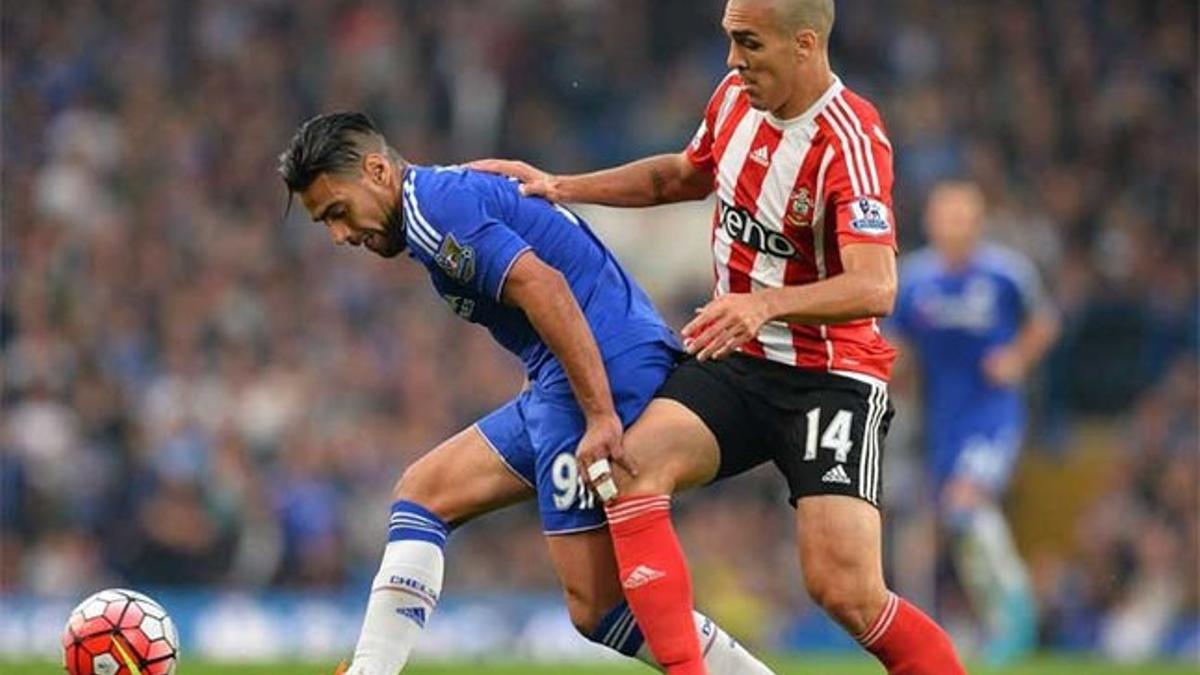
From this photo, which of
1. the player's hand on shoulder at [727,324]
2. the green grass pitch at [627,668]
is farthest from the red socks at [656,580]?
the green grass pitch at [627,668]

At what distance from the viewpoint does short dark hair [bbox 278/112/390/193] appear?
707 cm

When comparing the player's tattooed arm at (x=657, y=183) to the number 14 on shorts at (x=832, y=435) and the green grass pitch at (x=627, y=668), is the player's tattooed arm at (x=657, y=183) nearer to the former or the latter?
Result: the number 14 on shorts at (x=832, y=435)

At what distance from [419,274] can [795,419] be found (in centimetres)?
1063

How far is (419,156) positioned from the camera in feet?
59.7

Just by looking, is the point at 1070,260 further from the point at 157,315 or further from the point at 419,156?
the point at 157,315

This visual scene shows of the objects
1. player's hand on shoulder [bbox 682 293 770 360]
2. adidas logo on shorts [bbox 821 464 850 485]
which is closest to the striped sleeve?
player's hand on shoulder [bbox 682 293 770 360]

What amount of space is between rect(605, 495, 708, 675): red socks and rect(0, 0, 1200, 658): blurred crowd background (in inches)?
332

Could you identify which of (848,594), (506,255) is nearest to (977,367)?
(848,594)

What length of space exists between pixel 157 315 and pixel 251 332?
2.10 ft

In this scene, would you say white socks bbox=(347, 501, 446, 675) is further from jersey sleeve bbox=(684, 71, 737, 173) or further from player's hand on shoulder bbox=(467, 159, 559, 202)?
jersey sleeve bbox=(684, 71, 737, 173)

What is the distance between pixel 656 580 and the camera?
22.6 ft

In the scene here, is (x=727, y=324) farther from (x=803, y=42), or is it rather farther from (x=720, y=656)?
(x=720, y=656)

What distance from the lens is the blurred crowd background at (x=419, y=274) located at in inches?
610

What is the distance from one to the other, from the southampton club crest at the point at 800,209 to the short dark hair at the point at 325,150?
3.97 feet
